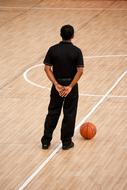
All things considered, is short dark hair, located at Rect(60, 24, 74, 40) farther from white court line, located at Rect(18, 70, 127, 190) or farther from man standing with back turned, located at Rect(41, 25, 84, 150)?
white court line, located at Rect(18, 70, 127, 190)

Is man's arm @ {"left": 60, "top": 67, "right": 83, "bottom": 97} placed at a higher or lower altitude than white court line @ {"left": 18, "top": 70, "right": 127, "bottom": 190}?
higher

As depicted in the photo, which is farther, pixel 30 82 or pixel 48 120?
pixel 30 82

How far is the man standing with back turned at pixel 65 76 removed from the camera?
827 centimetres

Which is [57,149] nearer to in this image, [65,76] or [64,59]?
[65,76]

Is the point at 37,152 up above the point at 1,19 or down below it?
above

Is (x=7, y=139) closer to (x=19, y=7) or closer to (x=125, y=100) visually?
(x=125, y=100)

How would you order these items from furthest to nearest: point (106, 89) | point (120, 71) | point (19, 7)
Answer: point (19, 7) → point (120, 71) → point (106, 89)

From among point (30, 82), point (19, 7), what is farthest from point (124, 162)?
point (19, 7)

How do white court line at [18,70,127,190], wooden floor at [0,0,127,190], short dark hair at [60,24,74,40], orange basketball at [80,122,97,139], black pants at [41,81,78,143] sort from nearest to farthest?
white court line at [18,70,127,190], wooden floor at [0,0,127,190], short dark hair at [60,24,74,40], black pants at [41,81,78,143], orange basketball at [80,122,97,139]

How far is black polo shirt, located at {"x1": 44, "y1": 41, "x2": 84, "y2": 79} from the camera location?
8266 millimetres

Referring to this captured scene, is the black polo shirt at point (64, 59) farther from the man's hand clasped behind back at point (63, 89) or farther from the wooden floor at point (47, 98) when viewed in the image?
the wooden floor at point (47, 98)

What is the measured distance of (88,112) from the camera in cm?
1026

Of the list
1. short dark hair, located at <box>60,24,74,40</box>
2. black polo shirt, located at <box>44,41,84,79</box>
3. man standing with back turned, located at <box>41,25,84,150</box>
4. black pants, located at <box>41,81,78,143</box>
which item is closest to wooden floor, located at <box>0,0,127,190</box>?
black pants, located at <box>41,81,78,143</box>

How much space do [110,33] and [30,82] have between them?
424cm
